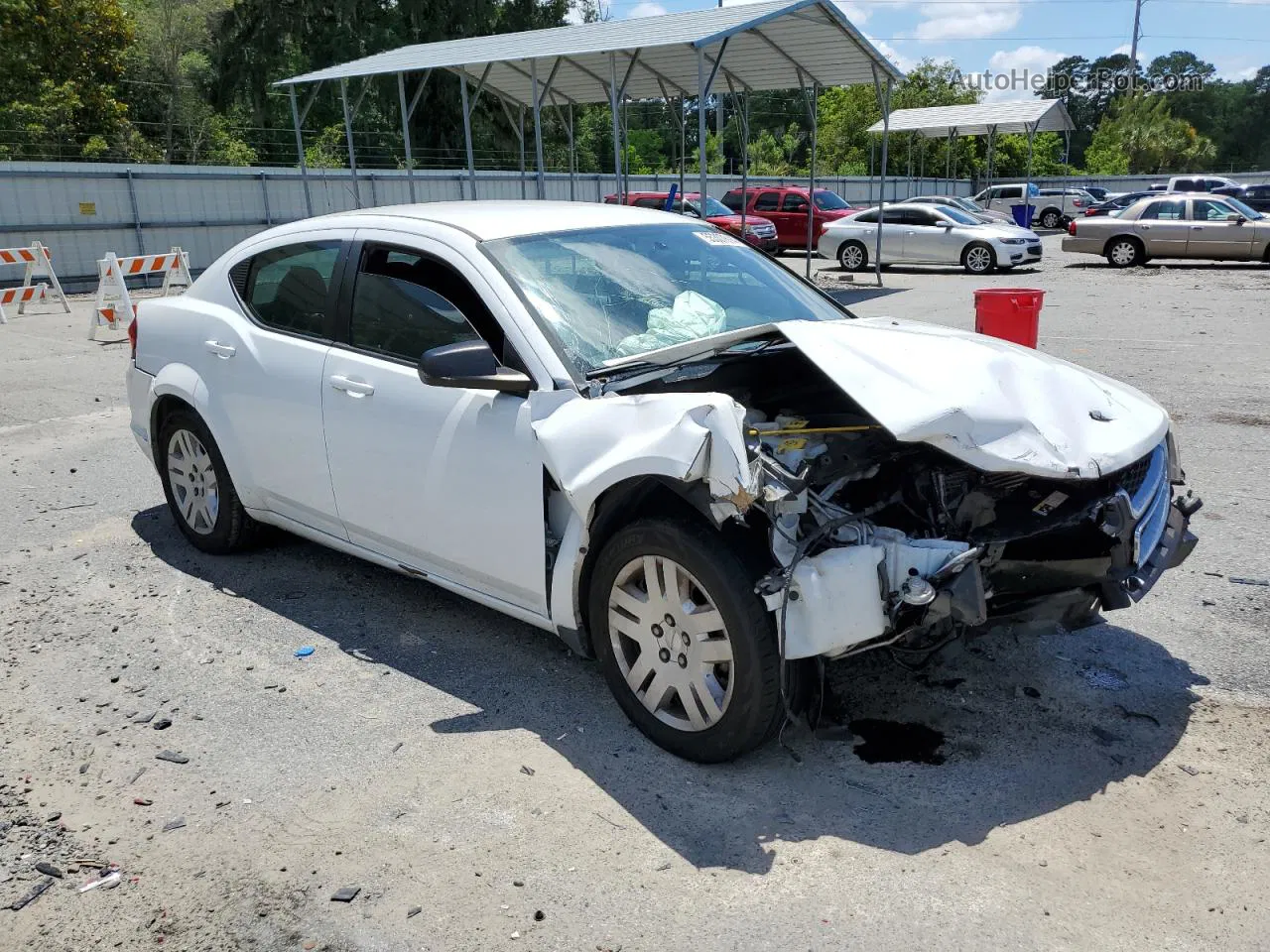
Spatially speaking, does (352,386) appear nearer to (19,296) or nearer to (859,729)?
(859,729)

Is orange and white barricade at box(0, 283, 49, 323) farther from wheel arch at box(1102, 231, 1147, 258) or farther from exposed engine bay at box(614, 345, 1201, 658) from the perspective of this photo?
wheel arch at box(1102, 231, 1147, 258)

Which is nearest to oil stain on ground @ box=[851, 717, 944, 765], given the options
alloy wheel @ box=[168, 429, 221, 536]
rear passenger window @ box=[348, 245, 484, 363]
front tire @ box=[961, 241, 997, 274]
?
rear passenger window @ box=[348, 245, 484, 363]

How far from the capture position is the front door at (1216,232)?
22.0 metres

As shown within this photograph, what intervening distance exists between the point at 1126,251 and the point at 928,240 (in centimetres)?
446

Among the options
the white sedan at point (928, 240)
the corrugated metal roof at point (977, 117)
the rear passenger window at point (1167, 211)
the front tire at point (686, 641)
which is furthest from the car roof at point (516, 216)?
the corrugated metal roof at point (977, 117)

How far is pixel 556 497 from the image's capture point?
3.64 metres

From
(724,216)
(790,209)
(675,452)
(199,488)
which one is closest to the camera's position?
(675,452)

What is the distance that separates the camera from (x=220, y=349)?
4.96 metres

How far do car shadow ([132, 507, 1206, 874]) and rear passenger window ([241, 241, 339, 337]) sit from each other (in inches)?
51.6

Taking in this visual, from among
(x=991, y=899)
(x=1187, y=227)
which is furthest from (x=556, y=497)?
(x=1187, y=227)

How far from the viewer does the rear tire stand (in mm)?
23281

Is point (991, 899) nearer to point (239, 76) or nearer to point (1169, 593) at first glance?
point (1169, 593)

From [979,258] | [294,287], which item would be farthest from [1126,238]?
[294,287]

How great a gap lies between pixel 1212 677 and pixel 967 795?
53.8 inches
